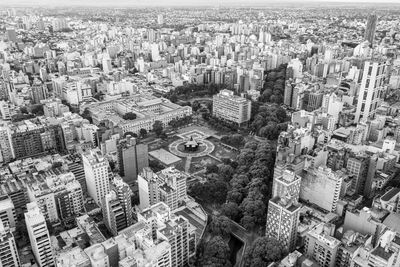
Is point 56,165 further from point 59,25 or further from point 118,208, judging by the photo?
point 59,25

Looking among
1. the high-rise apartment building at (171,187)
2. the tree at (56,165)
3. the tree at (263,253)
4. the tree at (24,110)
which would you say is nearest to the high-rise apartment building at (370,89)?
the tree at (263,253)

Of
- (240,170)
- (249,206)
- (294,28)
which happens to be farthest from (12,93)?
(294,28)

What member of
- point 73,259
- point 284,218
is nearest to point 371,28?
point 284,218

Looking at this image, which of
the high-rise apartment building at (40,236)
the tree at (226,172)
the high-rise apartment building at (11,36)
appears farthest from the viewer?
the high-rise apartment building at (11,36)

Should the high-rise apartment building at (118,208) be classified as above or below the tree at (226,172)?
above

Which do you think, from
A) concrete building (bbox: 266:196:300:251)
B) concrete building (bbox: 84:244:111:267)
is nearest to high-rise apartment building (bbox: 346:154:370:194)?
concrete building (bbox: 266:196:300:251)

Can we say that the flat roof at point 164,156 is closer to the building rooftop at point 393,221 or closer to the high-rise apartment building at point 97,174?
the high-rise apartment building at point 97,174

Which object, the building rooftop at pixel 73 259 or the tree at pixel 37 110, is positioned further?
the tree at pixel 37 110

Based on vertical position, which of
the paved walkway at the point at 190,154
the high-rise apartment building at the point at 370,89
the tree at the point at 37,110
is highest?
the high-rise apartment building at the point at 370,89
